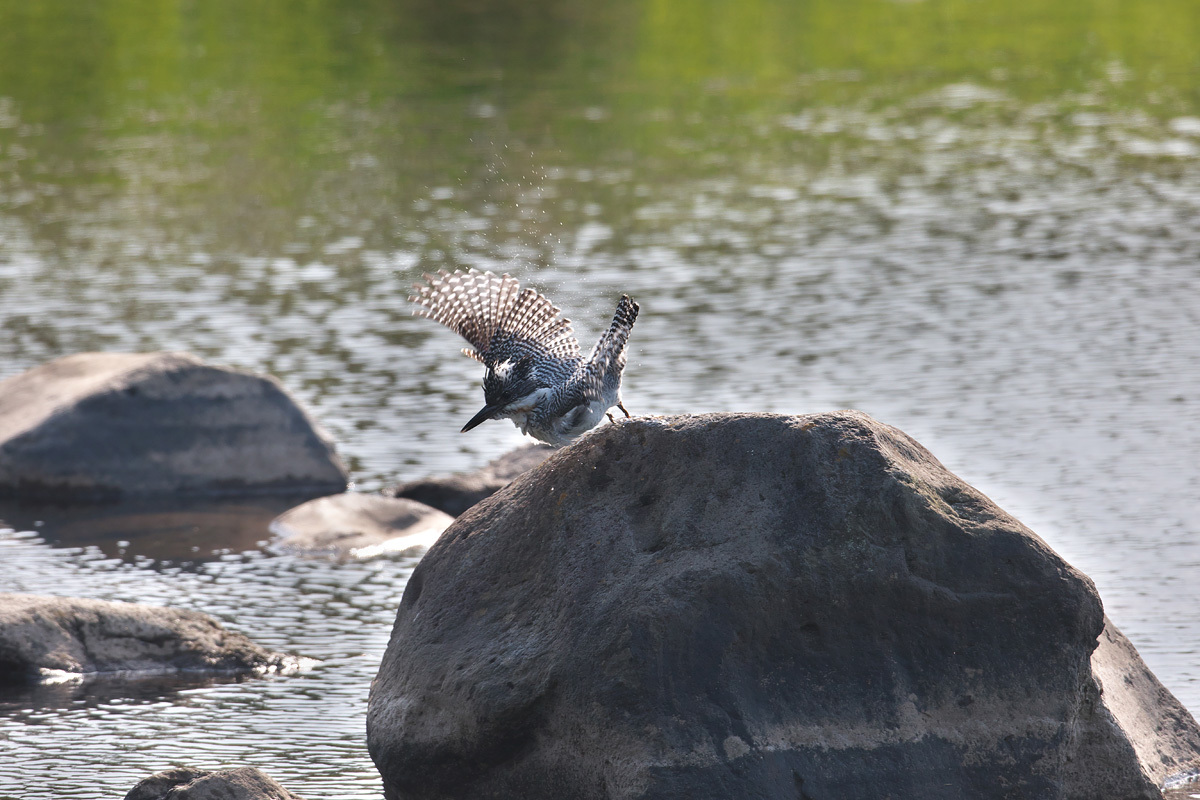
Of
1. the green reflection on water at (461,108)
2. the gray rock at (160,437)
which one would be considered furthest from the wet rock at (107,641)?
the green reflection on water at (461,108)

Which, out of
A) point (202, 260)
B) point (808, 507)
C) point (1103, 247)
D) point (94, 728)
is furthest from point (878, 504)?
point (202, 260)

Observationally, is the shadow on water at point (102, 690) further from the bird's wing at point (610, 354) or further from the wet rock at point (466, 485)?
the wet rock at point (466, 485)

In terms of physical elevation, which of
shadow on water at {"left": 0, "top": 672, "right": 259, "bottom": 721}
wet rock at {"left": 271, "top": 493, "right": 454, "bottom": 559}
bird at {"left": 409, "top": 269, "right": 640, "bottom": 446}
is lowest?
wet rock at {"left": 271, "top": 493, "right": 454, "bottom": 559}

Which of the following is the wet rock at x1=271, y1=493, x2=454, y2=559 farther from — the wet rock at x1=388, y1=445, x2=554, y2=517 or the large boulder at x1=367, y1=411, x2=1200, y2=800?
the large boulder at x1=367, y1=411, x2=1200, y2=800

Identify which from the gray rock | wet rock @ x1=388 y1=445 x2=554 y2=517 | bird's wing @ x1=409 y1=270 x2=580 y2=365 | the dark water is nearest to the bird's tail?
bird's wing @ x1=409 y1=270 x2=580 y2=365

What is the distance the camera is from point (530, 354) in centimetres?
956

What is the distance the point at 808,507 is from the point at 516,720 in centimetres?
166

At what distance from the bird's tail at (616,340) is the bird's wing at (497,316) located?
40 centimetres

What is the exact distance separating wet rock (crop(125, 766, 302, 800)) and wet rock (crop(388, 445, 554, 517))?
6.14m

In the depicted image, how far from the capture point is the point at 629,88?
3572 centimetres

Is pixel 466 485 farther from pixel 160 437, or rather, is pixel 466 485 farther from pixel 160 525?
pixel 160 437

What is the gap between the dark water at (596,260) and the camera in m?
11.7

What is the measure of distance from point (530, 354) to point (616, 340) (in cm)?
62

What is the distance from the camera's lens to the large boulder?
7309 mm
